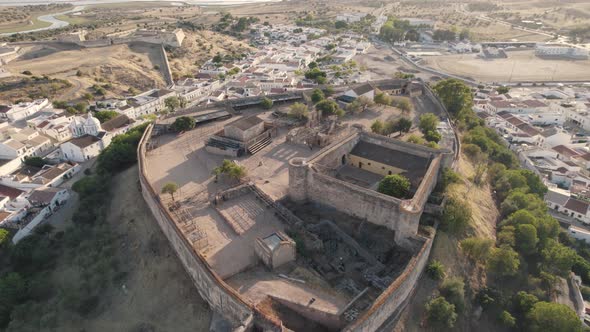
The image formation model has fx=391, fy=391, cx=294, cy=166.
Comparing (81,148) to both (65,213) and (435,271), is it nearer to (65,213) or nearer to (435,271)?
(65,213)

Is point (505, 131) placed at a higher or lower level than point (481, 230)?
lower

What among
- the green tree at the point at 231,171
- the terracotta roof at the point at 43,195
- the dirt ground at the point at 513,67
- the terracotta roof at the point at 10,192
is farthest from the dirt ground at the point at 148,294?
the dirt ground at the point at 513,67

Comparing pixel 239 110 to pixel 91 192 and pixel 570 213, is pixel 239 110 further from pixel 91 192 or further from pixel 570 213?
pixel 570 213

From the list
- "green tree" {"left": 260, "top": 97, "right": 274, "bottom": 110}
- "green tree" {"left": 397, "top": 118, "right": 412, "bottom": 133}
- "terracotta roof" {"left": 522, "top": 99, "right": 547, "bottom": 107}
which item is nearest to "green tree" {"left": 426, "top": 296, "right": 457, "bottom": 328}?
"green tree" {"left": 397, "top": 118, "right": 412, "bottom": 133}

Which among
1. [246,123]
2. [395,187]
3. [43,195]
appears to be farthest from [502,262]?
[43,195]

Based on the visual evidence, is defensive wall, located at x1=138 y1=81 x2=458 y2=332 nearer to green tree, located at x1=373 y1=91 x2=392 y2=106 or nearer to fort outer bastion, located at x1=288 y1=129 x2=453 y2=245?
fort outer bastion, located at x1=288 y1=129 x2=453 y2=245

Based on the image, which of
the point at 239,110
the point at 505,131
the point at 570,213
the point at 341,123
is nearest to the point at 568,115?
the point at 505,131
